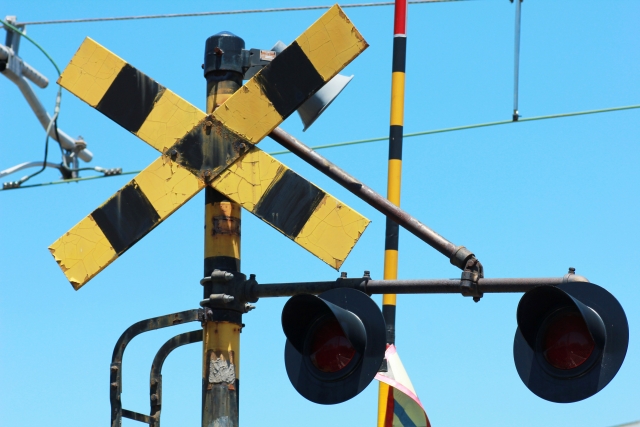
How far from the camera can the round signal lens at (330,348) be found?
424cm

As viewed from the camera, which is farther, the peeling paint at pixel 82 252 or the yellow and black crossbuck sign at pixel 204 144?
the peeling paint at pixel 82 252

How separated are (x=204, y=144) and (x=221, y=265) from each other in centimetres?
56

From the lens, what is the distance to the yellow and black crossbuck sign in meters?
4.52

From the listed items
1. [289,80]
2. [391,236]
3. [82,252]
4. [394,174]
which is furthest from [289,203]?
[394,174]

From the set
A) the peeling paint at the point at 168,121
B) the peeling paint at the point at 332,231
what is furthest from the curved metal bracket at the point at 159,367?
the peeling paint at the point at 168,121

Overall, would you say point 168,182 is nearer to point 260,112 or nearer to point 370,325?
point 260,112

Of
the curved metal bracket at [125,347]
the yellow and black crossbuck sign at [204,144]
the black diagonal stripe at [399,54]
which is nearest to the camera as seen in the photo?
the yellow and black crossbuck sign at [204,144]

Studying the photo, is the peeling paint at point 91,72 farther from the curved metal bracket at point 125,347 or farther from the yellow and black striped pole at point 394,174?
the yellow and black striped pole at point 394,174

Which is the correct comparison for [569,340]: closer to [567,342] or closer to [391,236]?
[567,342]

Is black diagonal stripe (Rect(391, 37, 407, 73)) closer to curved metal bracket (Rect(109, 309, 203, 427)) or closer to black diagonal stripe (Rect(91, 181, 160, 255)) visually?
black diagonal stripe (Rect(91, 181, 160, 255))

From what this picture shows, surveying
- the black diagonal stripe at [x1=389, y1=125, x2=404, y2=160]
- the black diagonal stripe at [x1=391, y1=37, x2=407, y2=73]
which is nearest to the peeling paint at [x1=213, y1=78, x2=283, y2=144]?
the black diagonal stripe at [x1=389, y1=125, x2=404, y2=160]

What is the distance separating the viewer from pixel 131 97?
190 inches

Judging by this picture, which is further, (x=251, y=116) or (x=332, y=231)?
(x=251, y=116)

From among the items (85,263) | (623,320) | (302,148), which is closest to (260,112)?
(302,148)
